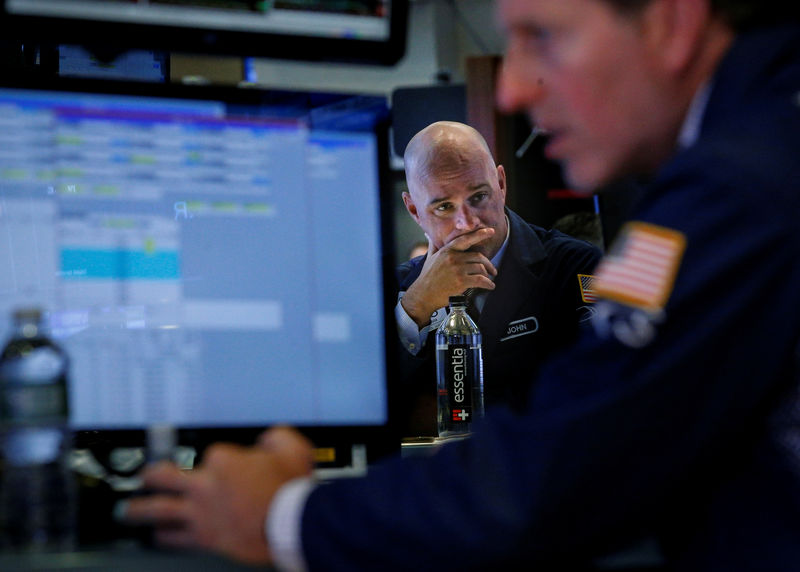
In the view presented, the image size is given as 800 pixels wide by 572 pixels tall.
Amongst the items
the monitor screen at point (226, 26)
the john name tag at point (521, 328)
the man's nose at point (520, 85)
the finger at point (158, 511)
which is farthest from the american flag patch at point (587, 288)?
→ the finger at point (158, 511)

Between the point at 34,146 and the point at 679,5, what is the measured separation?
0.67 metres

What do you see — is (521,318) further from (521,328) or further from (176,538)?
(176,538)

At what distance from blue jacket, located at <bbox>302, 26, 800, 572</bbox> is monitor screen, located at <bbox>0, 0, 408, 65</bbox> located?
602 millimetres

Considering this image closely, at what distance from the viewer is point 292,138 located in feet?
3.29

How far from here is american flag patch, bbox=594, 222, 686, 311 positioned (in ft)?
2.02

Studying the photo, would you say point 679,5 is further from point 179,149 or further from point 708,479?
point 179,149

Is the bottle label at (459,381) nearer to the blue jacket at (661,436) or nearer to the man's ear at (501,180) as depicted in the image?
the man's ear at (501,180)

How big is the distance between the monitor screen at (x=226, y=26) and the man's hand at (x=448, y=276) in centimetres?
90

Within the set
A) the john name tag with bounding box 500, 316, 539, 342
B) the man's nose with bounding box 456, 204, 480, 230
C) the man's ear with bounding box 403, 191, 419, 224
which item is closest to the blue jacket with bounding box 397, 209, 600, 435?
the john name tag with bounding box 500, 316, 539, 342

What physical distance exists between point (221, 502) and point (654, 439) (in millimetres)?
344

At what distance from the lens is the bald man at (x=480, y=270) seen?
1940 millimetres

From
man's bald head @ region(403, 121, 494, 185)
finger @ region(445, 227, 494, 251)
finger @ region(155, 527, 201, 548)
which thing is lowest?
finger @ region(155, 527, 201, 548)

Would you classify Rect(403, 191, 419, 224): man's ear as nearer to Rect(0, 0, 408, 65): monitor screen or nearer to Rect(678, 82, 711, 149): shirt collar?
Rect(0, 0, 408, 65): monitor screen

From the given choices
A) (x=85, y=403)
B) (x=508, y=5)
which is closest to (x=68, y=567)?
(x=85, y=403)
